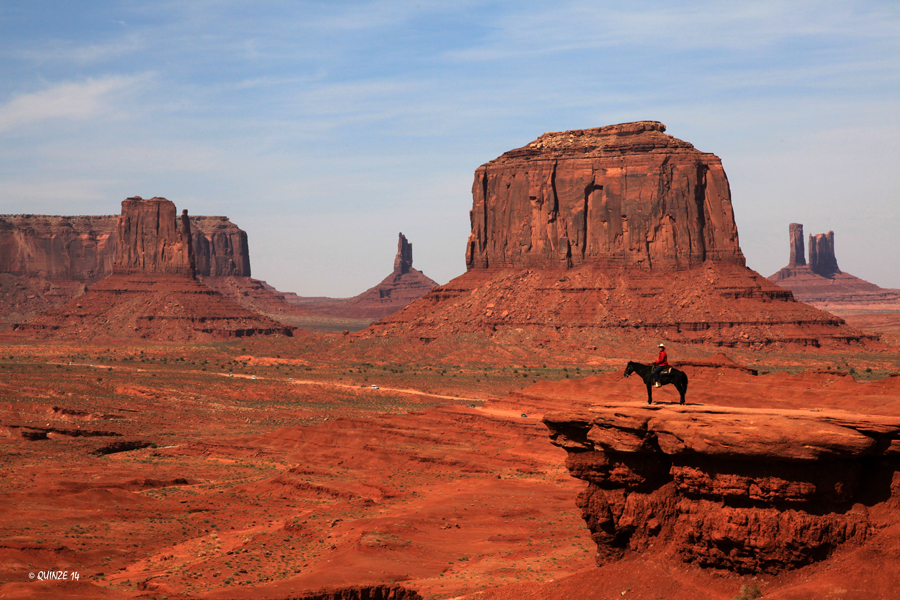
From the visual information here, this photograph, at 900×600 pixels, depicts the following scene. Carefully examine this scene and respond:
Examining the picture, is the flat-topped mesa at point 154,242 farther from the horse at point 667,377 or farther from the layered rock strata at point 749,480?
the layered rock strata at point 749,480

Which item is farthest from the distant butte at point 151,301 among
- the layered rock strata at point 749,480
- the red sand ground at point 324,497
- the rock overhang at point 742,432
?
the layered rock strata at point 749,480

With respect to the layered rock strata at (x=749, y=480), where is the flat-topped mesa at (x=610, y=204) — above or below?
above

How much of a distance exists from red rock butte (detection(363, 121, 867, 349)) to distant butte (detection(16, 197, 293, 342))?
3642 cm

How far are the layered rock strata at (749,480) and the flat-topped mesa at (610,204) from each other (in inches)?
3617

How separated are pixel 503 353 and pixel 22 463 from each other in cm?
6529

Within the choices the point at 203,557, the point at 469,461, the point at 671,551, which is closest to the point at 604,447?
the point at 671,551

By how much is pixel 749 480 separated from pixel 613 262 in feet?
312

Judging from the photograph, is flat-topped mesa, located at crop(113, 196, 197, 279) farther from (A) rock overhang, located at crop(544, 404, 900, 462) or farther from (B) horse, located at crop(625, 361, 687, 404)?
(A) rock overhang, located at crop(544, 404, 900, 462)

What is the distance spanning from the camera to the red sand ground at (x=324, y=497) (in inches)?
734

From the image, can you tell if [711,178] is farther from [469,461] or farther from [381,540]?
[381,540]

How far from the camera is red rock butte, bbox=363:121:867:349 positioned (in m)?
98.0

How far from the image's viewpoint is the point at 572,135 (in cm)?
11569

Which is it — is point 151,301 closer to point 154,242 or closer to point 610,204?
point 154,242

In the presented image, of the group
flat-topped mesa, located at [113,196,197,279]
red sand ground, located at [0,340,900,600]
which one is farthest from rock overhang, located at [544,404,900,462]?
flat-topped mesa, located at [113,196,197,279]
